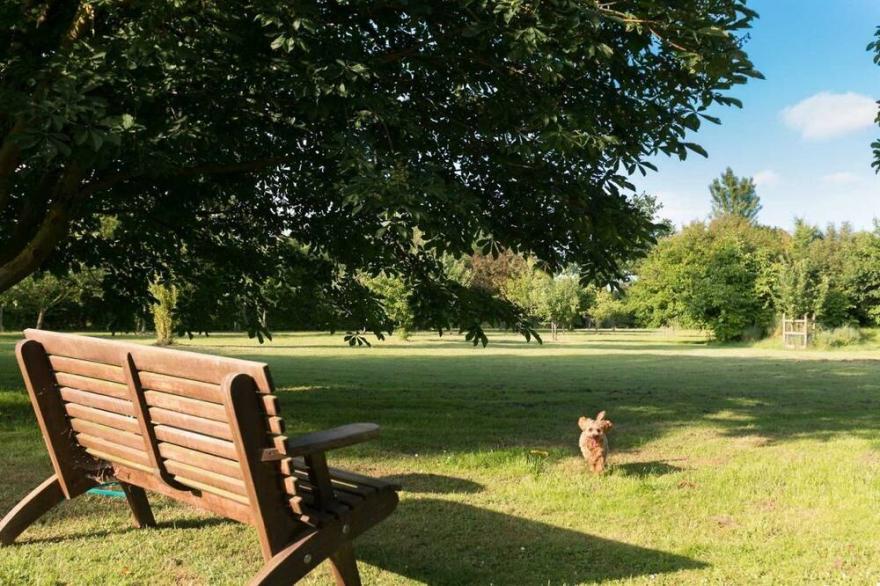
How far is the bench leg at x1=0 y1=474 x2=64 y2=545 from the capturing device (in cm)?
417

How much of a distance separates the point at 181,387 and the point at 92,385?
958mm

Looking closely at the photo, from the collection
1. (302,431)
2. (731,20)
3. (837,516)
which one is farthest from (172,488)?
(731,20)

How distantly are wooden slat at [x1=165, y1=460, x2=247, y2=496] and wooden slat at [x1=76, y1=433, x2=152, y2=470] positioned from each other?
0.22 meters

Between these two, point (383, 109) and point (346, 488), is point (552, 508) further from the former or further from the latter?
point (383, 109)

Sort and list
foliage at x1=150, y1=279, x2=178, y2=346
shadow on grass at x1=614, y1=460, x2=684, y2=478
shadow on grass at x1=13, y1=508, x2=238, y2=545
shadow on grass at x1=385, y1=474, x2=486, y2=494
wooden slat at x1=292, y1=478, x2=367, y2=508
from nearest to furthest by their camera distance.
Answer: wooden slat at x1=292, y1=478, x2=367, y2=508 → shadow on grass at x1=13, y1=508, x2=238, y2=545 → shadow on grass at x1=385, y1=474, x2=486, y2=494 → shadow on grass at x1=614, y1=460, x2=684, y2=478 → foliage at x1=150, y1=279, x2=178, y2=346

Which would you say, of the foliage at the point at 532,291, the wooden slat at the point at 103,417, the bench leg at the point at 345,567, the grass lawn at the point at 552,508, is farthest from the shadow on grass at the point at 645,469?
the foliage at the point at 532,291

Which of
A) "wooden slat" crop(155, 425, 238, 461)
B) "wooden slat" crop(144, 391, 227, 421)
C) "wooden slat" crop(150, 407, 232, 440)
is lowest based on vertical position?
"wooden slat" crop(155, 425, 238, 461)

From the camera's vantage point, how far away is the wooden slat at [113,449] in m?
3.57

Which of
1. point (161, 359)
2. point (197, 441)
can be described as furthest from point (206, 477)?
point (161, 359)

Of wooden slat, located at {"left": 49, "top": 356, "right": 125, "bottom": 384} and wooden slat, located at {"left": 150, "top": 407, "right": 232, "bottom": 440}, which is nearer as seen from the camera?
wooden slat, located at {"left": 150, "top": 407, "right": 232, "bottom": 440}

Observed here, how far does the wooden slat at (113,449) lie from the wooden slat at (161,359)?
48 centimetres

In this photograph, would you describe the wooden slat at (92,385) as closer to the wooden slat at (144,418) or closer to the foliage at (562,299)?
the wooden slat at (144,418)

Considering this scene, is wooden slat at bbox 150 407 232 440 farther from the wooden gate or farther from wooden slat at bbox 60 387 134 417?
the wooden gate

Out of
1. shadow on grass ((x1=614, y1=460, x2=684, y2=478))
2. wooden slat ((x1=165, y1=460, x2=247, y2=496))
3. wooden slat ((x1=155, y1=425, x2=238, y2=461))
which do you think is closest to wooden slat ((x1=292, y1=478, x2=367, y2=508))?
wooden slat ((x1=165, y1=460, x2=247, y2=496))
